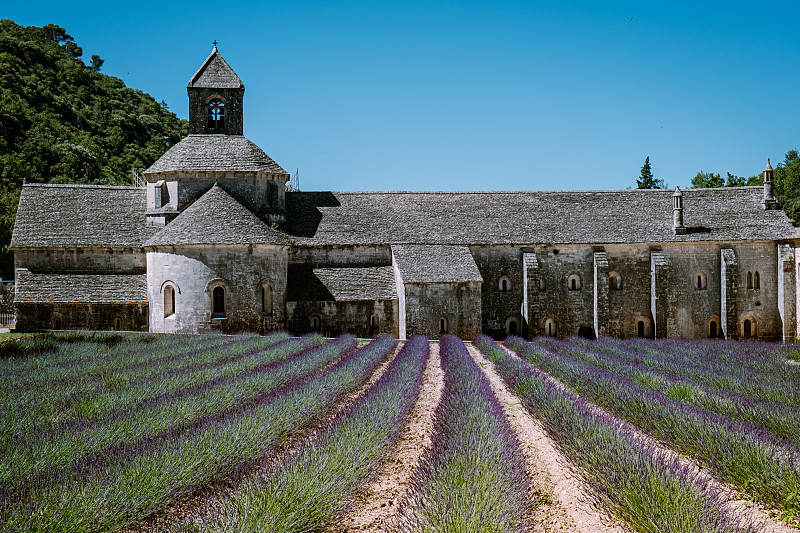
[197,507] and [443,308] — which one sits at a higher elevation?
[443,308]

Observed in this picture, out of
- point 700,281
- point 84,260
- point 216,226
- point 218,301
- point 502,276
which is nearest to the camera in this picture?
point 216,226

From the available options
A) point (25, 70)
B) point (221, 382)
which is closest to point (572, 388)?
point (221, 382)

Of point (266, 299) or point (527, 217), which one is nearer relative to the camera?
point (266, 299)

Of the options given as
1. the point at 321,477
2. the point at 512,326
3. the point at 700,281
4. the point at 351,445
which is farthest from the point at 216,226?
the point at 700,281

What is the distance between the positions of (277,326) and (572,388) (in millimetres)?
18054

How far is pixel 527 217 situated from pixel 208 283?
18.1m

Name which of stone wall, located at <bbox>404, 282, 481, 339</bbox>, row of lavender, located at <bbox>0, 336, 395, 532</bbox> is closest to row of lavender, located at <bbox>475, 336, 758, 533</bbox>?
row of lavender, located at <bbox>0, 336, 395, 532</bbox>

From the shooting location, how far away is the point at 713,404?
449 inches

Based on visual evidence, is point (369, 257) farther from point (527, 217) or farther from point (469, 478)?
point (469, 478)

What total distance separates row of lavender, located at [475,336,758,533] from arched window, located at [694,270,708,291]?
2641 cm

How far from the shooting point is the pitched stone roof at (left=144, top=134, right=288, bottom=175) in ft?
103

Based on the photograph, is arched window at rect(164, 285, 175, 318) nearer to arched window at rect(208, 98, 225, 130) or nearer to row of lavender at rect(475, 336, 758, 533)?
arched window at rect(208, 98, 225, 130)

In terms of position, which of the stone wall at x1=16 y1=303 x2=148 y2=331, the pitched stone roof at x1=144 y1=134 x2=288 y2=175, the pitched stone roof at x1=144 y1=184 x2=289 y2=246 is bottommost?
the stone wall at x1=16 y1=303 x2=148 y2=331

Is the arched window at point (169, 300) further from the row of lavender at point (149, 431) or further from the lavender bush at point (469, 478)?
the lavender bush at point (469, 478)
